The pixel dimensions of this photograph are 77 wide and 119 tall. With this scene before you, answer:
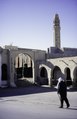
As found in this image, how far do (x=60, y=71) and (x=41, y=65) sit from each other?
3178mm

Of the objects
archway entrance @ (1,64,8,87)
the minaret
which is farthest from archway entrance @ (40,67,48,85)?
the minaret

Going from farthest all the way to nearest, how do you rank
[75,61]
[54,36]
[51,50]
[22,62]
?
[54,36] → [51,50] → [22,62] → [75,61]

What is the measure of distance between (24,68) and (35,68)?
186 inches

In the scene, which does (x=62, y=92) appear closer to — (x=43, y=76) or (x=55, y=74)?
(x=55, y=74)

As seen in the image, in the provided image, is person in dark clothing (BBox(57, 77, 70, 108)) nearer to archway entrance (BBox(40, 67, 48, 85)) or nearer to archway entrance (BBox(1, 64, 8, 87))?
archway entrance (BBox(1, 64, 8, 87))

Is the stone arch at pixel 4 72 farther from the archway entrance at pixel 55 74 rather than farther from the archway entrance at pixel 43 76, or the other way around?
the archway entrance at pixel 55 74

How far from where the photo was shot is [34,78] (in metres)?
40.9

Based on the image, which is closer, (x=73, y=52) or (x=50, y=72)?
(x=50, y=72)

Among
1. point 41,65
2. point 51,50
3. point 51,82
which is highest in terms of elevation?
point 51,50

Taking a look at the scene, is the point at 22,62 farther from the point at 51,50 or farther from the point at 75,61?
the point at 75,61

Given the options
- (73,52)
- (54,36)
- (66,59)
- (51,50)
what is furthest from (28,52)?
(54,36)

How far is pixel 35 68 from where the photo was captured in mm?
41375

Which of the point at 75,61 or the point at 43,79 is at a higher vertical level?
the point at 75,61

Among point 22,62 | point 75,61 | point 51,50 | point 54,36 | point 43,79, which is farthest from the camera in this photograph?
point 54,36
